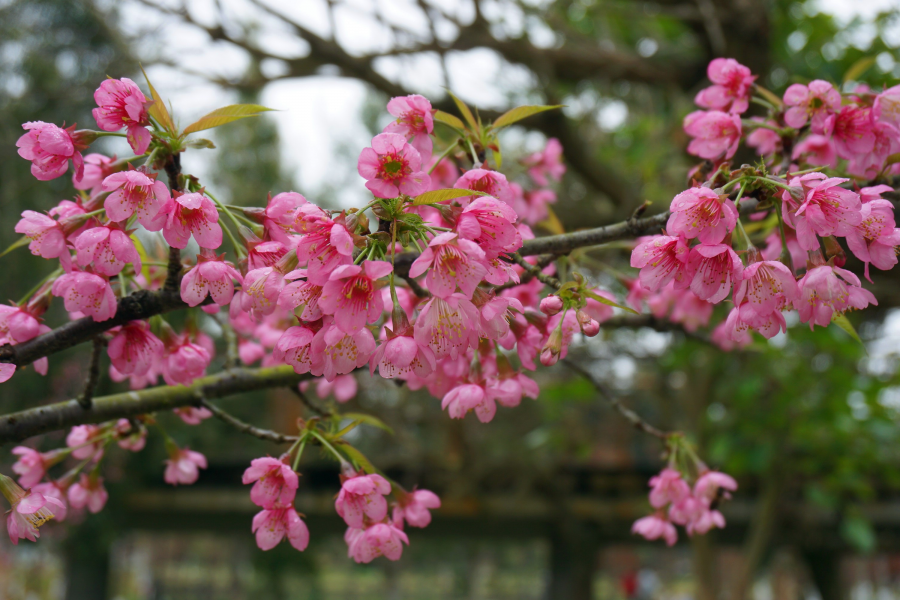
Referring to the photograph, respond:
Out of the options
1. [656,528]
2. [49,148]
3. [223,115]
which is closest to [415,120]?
[223,115]

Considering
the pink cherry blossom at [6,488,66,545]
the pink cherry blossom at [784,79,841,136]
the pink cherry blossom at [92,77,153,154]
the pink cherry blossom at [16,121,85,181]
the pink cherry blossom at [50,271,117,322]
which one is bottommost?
the pink cherry blossom at [6,488,66,545]

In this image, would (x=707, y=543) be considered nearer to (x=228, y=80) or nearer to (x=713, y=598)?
(x=713, y=598)

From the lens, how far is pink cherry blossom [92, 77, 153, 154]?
733mm

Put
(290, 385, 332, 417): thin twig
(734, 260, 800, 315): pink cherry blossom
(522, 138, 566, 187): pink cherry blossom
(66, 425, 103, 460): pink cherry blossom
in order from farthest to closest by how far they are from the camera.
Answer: (522, 138, 566, 187): pink cherry blossom < (66, 425, 103, 460): pink cherry blossom < (290, 385, 332, 417): thin twig < (734, 260, 800, 315): pink cherry blossom

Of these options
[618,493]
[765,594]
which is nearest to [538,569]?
[765,594]

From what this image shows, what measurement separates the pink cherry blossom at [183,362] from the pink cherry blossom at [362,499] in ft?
1.04

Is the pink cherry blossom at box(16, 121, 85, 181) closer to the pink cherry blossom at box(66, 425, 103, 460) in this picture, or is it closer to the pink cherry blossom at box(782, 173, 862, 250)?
the pink cherry blossom at box(66, 425, 103, 460)

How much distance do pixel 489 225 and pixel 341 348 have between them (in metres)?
0.20

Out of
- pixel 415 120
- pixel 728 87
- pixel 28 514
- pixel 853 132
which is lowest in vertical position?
pixel 28 514

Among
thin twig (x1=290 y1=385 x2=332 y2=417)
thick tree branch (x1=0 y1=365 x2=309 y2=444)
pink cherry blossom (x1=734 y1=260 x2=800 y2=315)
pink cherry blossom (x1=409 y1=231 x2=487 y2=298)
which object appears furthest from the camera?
thin twig (x1=290 y1=385 x2=332 y2=417)

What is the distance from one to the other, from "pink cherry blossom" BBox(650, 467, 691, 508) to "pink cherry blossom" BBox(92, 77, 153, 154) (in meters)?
1.00

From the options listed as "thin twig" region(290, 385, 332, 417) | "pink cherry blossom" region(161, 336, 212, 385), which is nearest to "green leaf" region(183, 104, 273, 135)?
"pink cherry blossom" region(161, 336, 212, 385)

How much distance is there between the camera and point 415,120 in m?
0.87

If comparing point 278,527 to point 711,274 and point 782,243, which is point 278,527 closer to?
point 711,274
